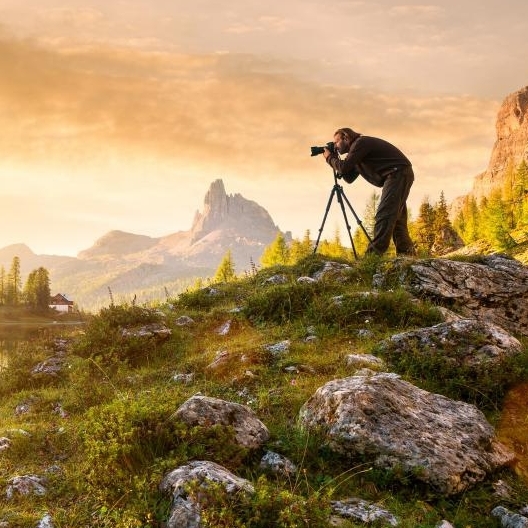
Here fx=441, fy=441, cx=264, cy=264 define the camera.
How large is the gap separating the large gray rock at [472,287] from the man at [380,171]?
77.0 inches

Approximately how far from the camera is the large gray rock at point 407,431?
181 inches

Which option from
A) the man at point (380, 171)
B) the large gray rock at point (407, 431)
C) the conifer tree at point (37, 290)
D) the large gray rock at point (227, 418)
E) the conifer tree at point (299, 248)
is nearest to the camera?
the large gray rock at point (407, 431)

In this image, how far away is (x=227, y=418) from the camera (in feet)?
16.5

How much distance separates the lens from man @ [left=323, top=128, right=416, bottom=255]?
13.2m

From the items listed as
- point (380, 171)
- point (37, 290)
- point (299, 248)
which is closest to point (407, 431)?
point (380, 171)

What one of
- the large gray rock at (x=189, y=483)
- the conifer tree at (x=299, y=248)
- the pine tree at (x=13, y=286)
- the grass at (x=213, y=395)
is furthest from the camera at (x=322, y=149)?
the pine tree at (x=13, y=286)

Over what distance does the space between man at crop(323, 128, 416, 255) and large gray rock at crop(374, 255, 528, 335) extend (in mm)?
1955

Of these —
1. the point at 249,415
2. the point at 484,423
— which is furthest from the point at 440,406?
the point at 249,415

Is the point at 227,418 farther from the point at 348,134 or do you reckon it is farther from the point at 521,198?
the point at 521,198

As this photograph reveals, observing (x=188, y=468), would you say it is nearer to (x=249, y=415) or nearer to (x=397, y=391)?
(x=249, y=415)

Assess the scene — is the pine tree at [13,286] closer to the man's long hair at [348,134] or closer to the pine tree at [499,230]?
the pine tree at [499,230]

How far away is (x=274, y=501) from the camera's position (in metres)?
3.53

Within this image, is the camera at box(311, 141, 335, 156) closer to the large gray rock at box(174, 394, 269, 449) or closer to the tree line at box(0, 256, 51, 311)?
the large gray rock at box(174, 394, 269, 449)

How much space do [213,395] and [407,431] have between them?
10.2ft
